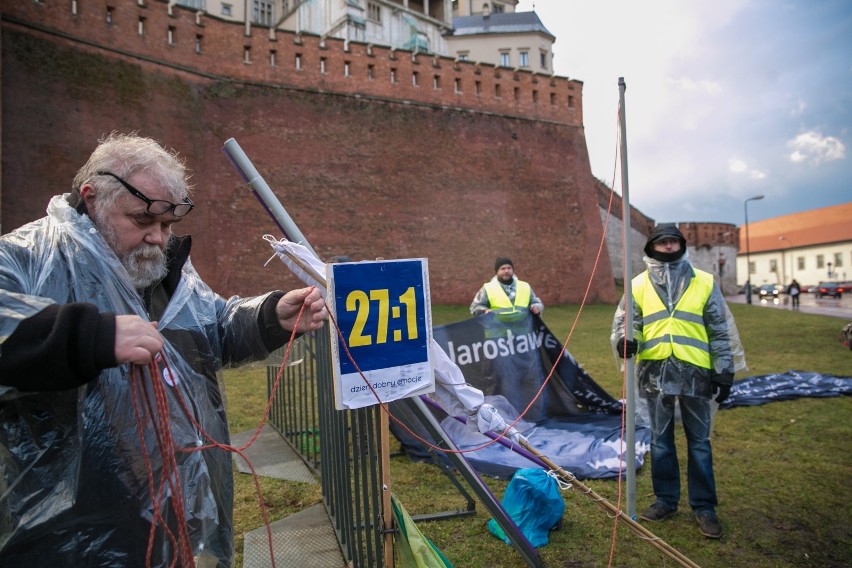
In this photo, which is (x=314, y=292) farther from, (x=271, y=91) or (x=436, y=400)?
(x=271, y=91)

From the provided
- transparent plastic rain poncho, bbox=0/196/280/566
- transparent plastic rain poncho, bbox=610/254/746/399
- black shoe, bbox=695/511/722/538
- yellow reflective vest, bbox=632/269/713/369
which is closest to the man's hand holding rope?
transparent plastic rain poncho, bbox=0/196/280/566

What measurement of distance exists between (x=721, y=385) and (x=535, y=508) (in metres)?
1.63

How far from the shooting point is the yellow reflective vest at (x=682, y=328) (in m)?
3.85

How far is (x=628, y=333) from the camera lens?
3.89m

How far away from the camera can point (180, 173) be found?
1.77m

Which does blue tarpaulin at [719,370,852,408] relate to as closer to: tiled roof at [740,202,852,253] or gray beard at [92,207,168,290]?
gray beard at [92,207,168,290]

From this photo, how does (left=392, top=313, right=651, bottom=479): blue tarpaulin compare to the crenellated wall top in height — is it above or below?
below

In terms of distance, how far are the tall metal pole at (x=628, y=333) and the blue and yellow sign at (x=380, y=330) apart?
72.0 inches

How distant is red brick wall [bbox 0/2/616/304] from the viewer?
14875 millimetres

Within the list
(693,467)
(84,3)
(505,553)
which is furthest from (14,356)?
(84,3)

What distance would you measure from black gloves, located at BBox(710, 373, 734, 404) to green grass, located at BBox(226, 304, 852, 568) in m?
0.83

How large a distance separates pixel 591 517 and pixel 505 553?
2.75ft

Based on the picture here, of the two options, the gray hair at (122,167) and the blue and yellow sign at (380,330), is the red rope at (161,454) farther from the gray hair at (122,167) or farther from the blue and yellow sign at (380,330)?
the blue and yellow sign at (380,330)

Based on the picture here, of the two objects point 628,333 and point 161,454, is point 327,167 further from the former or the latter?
point 161,454
